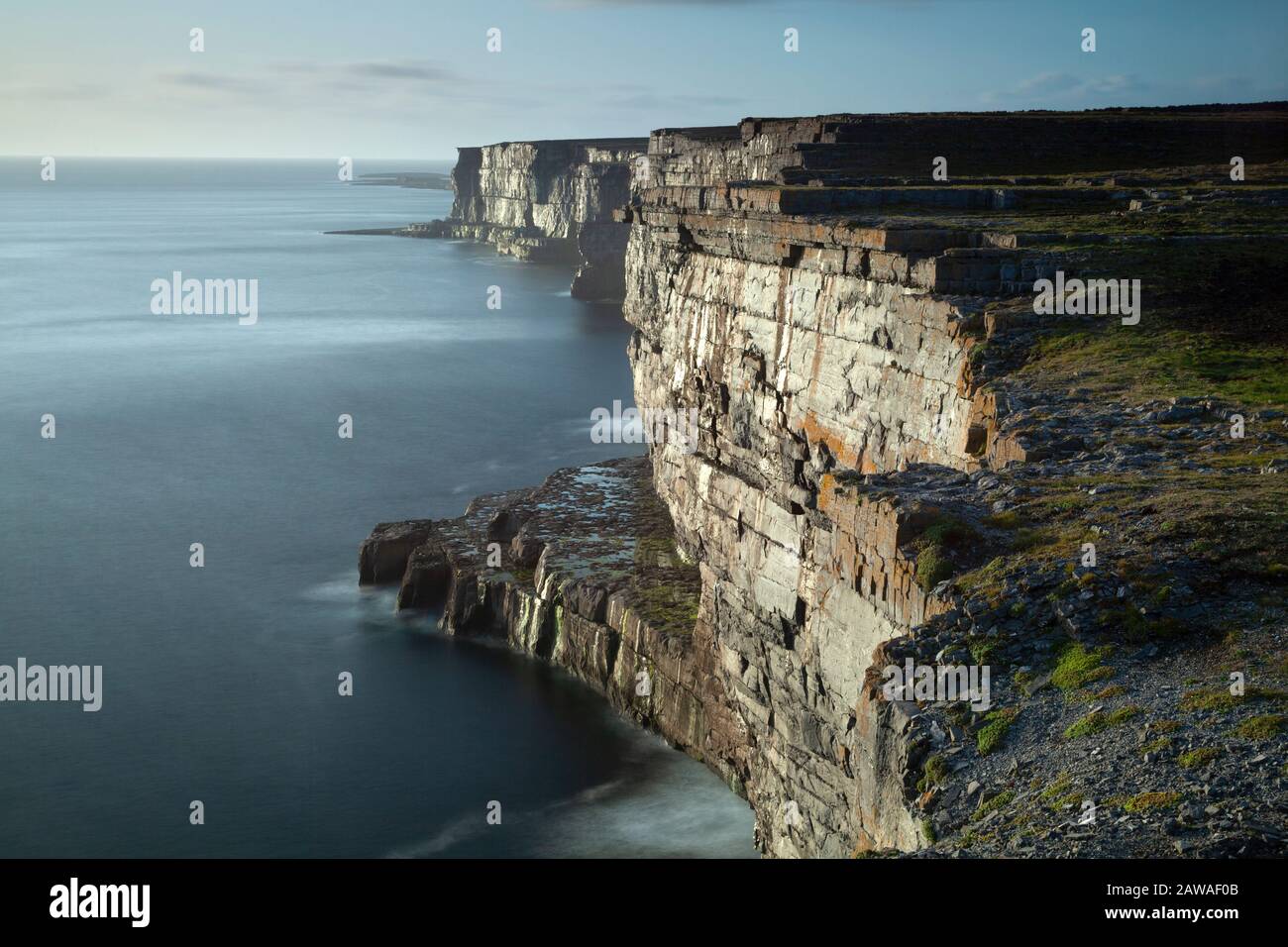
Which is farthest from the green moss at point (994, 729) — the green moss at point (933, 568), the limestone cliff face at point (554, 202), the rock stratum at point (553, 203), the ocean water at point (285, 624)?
the limestone cliff face at point (554, 202)

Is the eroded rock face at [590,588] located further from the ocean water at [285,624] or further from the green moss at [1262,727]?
the green moss at [1262,727]

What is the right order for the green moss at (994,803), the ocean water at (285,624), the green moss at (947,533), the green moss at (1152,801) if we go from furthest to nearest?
the ocean water at (285,624)
the green moss at (947,533)
the green moss at (994,803)
the green moss at (1152,801)

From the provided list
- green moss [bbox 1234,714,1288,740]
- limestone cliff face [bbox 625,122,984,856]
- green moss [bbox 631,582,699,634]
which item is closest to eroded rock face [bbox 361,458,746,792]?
green moss [bbox 631,582,699,634]

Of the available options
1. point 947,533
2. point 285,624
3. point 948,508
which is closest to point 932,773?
point 947,533

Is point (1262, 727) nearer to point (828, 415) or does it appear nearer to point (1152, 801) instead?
point (1152, 801)

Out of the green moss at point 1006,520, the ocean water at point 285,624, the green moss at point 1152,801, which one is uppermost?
the green moss at point 1006,520
